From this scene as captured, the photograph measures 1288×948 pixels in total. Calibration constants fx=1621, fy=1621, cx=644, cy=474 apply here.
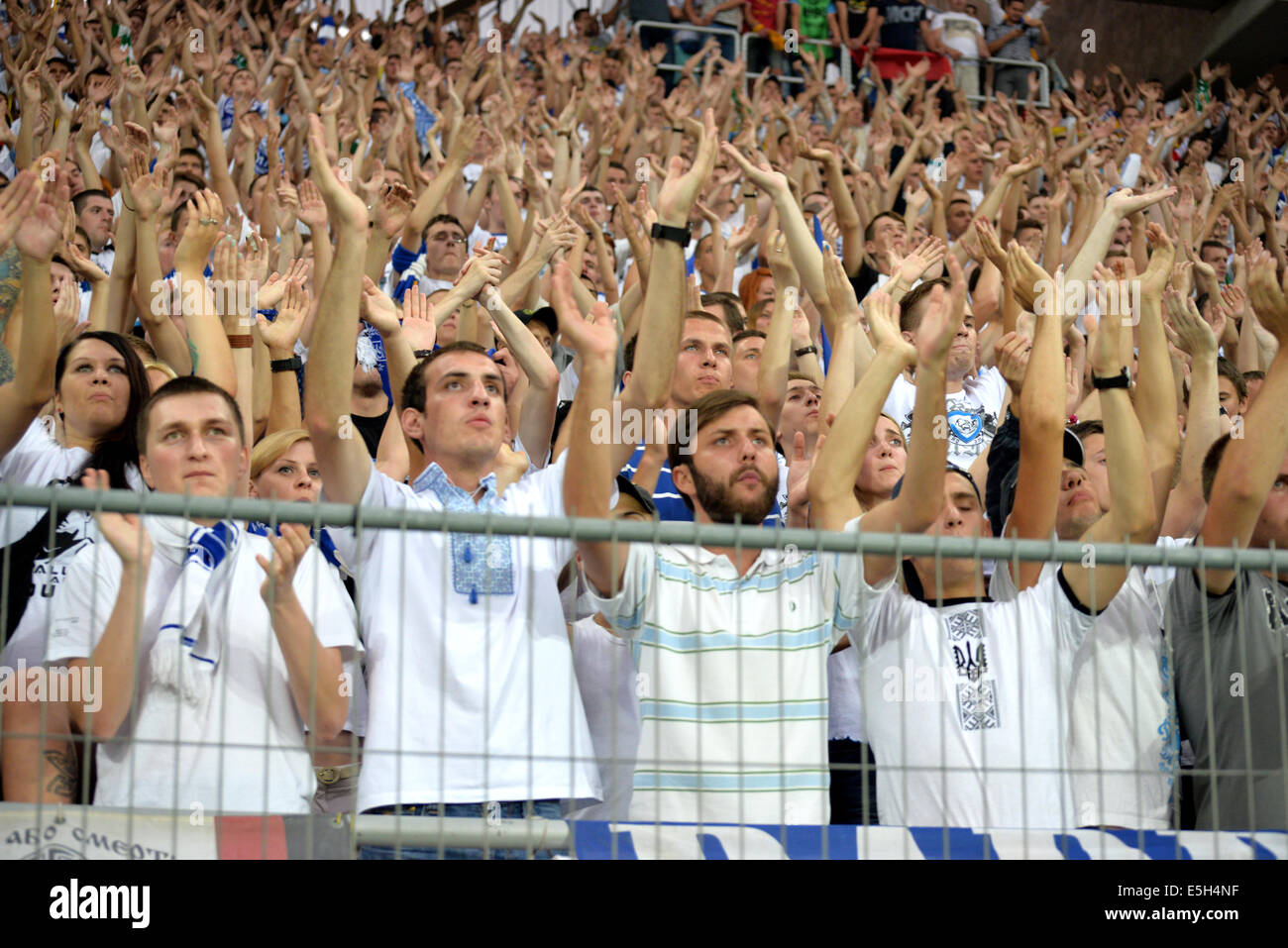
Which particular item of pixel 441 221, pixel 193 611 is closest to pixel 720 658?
pixel 193 611


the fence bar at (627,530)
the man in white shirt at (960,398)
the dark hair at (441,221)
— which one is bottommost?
the fence bar at (627,530)

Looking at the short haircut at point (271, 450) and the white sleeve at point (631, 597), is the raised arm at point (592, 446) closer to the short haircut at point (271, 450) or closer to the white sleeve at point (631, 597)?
the white sleeve at point (631, 597)

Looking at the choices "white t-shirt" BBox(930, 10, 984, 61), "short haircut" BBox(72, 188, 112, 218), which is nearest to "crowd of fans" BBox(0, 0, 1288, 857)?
"short haircut" BBox(72, 188, 112, 218)

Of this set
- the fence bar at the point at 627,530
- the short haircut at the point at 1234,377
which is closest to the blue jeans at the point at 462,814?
the fence bar at the point at 627,530

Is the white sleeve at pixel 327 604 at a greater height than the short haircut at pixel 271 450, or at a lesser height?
lesser

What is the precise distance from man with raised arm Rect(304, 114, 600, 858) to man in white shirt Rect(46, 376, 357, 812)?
0.53 feet

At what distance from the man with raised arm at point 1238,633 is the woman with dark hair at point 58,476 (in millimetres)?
2538

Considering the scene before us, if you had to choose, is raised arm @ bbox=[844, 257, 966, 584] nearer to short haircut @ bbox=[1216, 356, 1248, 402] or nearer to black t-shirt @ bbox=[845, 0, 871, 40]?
short haircut @ bbox=[1216, 356, 1248, 402]

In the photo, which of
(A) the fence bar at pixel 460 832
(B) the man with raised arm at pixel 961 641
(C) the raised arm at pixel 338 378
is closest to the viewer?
(A) the fence bar at pixel 460 832

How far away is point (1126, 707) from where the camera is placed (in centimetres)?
395

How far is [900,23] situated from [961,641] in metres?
13.0

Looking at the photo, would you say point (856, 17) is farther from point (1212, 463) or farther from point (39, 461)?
point (39, 461)

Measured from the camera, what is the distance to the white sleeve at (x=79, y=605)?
3381 millimetres
